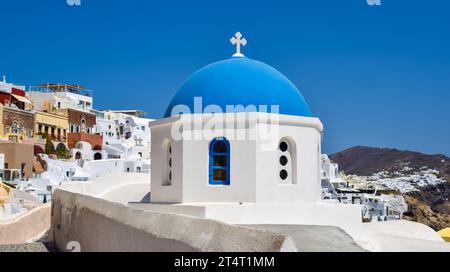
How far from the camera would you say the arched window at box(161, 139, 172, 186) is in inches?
459

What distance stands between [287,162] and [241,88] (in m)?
1.67

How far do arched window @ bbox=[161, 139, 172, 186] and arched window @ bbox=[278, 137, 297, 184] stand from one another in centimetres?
222

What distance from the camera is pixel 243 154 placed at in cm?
1058

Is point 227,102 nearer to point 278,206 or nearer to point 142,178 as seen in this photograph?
point 278,206

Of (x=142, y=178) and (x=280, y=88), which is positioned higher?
(x=280, y=88)

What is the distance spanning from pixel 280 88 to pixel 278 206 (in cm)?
238

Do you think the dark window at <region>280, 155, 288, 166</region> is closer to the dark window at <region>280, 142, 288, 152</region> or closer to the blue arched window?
the dark window at <region>280, 142, 288, 152</region>

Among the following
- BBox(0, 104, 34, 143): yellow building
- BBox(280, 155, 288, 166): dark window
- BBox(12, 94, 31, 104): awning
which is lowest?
BBox(280, 155, 288, 166): dark window

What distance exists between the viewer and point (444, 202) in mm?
80688

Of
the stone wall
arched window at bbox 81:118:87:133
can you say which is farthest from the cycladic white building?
arched window at bbox 81:118:87:133

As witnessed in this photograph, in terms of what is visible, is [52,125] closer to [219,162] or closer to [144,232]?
[219,162]

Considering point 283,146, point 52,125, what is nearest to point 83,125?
point 52,125
